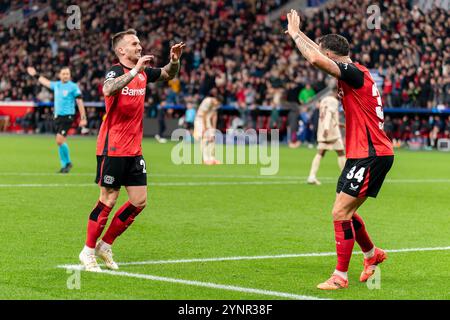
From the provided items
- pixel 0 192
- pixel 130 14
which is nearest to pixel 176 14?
pixel 130 14

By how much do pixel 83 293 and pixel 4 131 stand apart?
44.5 metres

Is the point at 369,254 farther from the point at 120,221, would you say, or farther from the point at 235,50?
the point at 235,50

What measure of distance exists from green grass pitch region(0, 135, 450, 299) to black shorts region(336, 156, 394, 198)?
0.91 m

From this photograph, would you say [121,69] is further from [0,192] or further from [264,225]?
[0,192]

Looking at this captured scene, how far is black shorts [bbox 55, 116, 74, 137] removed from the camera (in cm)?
2305

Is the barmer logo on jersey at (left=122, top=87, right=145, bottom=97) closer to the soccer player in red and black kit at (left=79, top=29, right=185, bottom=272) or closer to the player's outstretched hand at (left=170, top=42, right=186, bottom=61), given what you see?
the soccer player in red and black kit at (left=79, top=29, right=185, bottom=272)

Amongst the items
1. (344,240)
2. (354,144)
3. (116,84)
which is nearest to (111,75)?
(116,84)

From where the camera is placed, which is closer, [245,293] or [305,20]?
[245,293]

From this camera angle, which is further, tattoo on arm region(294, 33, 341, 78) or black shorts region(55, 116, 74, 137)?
black shorts region(55, 116, 74, 137)

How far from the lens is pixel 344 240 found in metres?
9.16

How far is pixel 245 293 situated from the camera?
852cm

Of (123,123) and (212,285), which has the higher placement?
(123,123)

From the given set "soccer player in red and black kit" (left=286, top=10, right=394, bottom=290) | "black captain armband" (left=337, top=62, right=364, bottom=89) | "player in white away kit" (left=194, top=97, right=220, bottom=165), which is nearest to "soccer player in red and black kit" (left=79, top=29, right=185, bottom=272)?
"soccer player in red and black kit" (left=286, top=10, right=394, bottom=290)

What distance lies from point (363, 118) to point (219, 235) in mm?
3942
